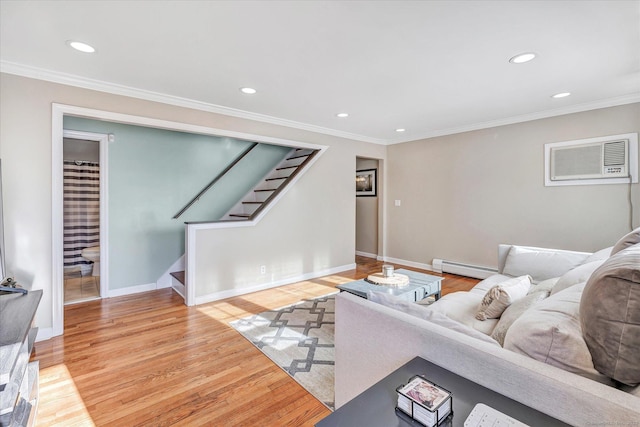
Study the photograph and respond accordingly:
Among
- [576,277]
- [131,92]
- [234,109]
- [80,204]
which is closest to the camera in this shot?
[576,277]

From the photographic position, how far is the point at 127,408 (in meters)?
1.76

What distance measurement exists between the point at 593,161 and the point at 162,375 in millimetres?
4867

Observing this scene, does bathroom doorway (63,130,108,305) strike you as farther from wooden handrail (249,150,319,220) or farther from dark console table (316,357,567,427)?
dark console table (316,357,567,427)

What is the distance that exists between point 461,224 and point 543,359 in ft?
13.2

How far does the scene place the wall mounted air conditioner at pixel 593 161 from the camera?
3240mm

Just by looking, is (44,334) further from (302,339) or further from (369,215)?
(369,215)

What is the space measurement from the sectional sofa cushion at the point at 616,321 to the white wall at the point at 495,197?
352cm

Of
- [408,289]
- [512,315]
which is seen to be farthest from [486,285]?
[512,315]

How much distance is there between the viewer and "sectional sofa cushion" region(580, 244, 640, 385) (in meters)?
0.75

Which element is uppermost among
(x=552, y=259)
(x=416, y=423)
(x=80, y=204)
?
(x=80, y=204)

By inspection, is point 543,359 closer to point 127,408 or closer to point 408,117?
point 127,408

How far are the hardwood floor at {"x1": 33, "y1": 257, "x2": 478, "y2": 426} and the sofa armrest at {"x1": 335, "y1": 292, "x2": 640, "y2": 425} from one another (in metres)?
0.59

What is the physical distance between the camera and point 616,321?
78cm

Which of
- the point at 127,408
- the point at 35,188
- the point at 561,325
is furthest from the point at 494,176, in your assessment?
the point at 35,188
